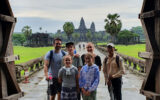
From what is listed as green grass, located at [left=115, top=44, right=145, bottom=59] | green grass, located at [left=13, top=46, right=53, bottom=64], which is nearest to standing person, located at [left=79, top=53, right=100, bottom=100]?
green grass, located at [left=13, top=46, right=53, bottom=64]

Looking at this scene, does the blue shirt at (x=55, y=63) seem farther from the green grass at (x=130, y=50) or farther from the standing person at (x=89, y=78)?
the green grass at (x=130, y=50)

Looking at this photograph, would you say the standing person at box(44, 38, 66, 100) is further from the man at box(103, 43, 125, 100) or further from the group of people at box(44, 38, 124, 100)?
the man at box(103, 43, 125, 100)

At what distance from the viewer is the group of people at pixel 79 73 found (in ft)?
14.6

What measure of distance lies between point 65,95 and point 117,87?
1.29 metres

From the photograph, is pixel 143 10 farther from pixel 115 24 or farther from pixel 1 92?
pixel 115 24

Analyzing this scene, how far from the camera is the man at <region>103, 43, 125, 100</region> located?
488cm

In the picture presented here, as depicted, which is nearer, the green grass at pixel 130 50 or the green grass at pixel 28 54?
the green grass at pixel 28 54

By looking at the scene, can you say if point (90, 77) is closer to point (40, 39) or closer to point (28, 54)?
point (28, 54)

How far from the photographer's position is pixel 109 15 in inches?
2514

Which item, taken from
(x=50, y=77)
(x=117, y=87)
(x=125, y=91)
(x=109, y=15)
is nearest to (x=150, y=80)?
(x=117, y=87)

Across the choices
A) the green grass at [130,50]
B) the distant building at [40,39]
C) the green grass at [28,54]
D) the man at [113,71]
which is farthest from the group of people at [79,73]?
the distant building at [40,39]

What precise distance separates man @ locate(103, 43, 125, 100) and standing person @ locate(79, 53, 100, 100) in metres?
0.63

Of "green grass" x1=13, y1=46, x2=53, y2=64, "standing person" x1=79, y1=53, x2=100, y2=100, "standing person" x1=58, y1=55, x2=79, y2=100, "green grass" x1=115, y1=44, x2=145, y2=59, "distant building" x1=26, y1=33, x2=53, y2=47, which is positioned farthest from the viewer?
"distant building" x1=26, y1=33, x2=53, y2=47

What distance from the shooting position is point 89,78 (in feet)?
14.6
